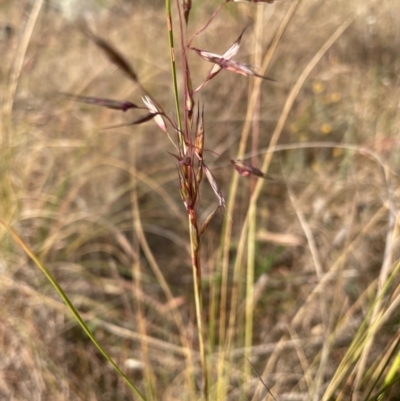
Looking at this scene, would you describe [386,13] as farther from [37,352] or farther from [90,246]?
[37,352]

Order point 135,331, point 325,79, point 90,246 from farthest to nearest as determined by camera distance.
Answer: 1. point 325,79
2. point 90,246
3. point 135,331

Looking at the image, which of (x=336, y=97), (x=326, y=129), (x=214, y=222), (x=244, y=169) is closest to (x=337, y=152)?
(x=326, y=129)

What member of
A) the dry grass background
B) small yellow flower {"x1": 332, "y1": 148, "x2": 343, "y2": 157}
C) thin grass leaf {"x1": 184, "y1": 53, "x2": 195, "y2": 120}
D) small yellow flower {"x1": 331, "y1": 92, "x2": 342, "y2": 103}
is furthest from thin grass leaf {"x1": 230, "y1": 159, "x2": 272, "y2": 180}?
small yellow flower {"x1": 331, "y1": 92, "x2": 342, "y2": 103}

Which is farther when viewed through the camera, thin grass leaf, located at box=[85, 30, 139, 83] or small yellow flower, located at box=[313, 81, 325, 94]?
small yellow flower, located at box=[313, 81, 325, 94]

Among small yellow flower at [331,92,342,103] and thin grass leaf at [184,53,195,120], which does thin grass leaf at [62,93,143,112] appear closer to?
thin grass leaf at [184,53,195,120]

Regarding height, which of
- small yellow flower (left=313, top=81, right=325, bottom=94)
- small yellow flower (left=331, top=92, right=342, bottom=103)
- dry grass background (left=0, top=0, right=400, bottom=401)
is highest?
small yellow flower (left=313, top=81, right=325, bottom=94)

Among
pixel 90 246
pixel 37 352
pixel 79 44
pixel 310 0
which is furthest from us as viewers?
pixel 79 44

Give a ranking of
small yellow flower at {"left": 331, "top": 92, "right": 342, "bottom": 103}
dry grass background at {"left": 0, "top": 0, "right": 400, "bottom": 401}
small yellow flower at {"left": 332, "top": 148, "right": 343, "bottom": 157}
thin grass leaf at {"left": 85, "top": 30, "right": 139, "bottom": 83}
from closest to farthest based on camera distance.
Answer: thin grass leaf at {"left": 85, "top": 30, "right": 139, "bottom": 83}, dry grass background at {"left": 0, "top": 0, "right": 400, "bottom": 401}, small yellow flower at {"left": 332, "top": 148, "right": 343, "bottom": 157}, small yellow flower at {"left": 331, "top": 92, "right": 342, "bottom": 103}

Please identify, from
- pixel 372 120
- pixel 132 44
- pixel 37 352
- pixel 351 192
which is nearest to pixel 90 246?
pixel 37 352
